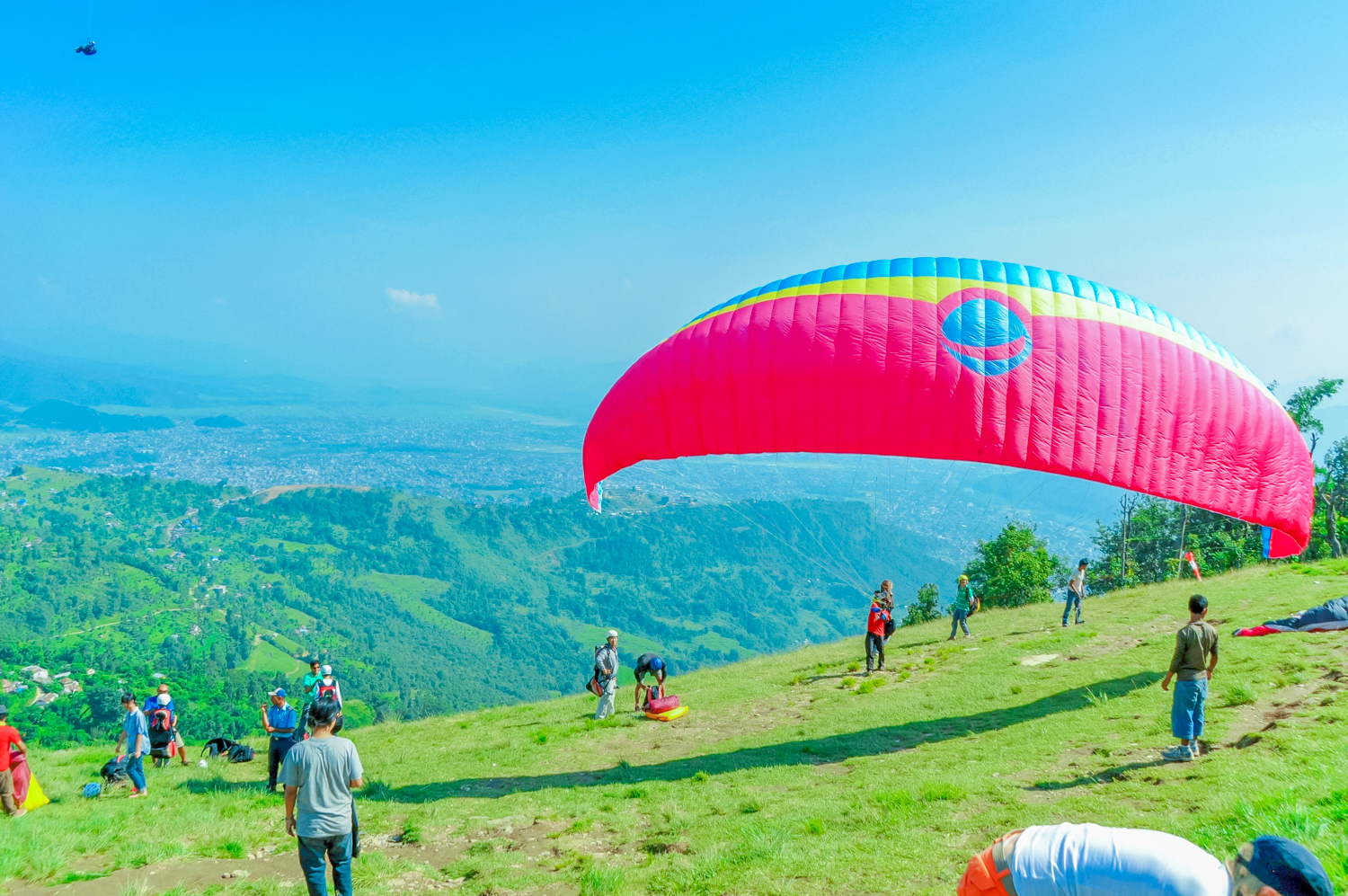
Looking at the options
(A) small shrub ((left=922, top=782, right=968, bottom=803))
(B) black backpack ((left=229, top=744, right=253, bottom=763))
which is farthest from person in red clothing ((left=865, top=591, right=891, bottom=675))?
(B) black backpack ((left=229, top=744, right=253, bottom=763))

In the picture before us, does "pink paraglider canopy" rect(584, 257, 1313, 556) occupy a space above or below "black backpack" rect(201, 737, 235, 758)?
above

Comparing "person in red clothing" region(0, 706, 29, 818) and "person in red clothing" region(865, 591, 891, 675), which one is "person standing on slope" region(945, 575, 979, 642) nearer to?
"person in red clothing" region(865, 591, 891, 675)

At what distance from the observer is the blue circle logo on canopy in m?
10.7

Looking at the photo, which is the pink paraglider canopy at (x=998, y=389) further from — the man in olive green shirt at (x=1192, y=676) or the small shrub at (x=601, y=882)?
the small shrub at (x=601, y=882)

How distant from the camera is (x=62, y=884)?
7.37 metres

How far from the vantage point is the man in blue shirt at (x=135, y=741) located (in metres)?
11.2

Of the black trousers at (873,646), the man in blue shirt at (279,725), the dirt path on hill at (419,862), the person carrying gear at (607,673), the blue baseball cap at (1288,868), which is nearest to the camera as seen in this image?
the blue baseball cap at (1288,868)

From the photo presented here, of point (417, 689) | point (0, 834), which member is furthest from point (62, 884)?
point (417, 689)

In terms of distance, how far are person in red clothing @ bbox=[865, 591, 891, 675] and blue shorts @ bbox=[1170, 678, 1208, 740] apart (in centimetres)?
686

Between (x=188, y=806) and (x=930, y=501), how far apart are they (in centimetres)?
17393

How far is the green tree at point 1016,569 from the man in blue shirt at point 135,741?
122 ft

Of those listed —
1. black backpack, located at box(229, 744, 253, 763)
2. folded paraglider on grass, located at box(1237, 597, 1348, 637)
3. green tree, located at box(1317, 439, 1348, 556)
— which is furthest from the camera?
green tree, located at box(1317, 439, 1348, 556)

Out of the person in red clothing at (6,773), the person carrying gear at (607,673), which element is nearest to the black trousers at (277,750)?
the person in red clothing at (6,773)

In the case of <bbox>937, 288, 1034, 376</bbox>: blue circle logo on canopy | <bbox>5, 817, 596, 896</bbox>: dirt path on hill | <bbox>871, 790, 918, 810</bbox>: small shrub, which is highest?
<bbox>937, 288, 1034, 376</bbox>: blue circle logo on canopy
